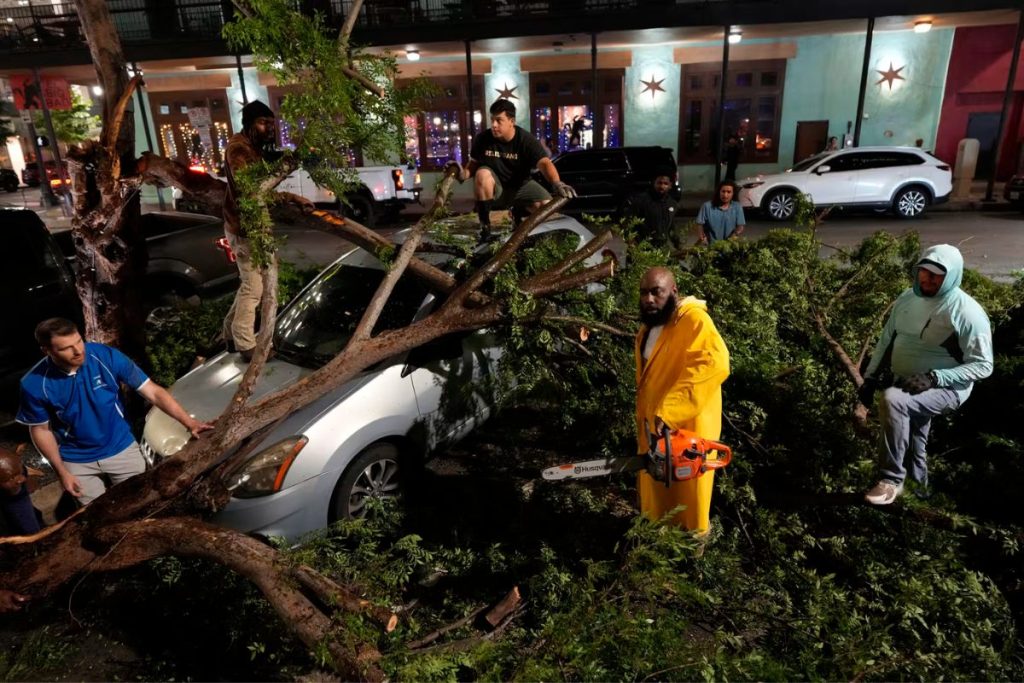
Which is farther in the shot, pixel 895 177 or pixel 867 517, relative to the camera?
pixel 895 177

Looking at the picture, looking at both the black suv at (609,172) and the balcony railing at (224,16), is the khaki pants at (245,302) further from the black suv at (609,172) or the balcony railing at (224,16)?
the balcony railing at (224,16)

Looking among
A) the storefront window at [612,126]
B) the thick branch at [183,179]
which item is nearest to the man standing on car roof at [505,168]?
the thick branch at [183,179]

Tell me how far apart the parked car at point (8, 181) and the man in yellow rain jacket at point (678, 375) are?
3682 cm

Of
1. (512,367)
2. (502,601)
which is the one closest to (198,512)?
(502,601)

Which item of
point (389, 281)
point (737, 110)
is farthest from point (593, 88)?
point (389, 281)

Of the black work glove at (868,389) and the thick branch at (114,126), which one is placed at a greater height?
the thick branch at (114,126)

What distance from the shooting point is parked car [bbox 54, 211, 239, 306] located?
25.6 feet

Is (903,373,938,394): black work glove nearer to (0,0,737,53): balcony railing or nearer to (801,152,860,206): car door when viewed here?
(801,152,860,206): car door

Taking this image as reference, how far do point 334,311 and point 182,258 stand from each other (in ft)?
14.1

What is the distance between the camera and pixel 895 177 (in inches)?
547

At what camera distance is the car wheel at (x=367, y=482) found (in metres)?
3.87

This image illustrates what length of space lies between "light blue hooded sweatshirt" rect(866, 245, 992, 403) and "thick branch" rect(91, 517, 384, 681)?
343cm

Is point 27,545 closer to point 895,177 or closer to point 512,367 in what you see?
point 512,367

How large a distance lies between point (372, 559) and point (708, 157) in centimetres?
1863
